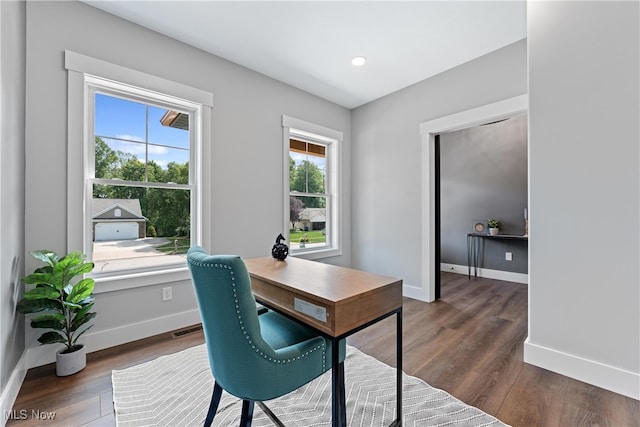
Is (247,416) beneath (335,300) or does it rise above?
beneath

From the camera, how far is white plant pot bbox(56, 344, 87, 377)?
6.02 ft

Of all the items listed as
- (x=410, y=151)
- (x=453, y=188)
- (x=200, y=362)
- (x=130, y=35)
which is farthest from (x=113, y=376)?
(x=453, y=188)

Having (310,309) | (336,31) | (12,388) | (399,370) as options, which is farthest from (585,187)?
(12,388)

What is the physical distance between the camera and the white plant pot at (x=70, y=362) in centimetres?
183

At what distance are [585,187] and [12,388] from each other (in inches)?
148

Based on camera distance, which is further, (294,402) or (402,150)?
(402,150)

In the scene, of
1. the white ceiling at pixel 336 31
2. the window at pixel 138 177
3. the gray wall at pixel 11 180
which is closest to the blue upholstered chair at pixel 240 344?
the gray wall at pixel 11 180

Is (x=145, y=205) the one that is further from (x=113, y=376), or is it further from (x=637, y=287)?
(x=637, y=287)

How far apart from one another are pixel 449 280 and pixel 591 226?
2.95 meters

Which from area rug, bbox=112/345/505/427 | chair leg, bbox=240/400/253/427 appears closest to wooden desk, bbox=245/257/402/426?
area rug, bbox=112/345/505/427

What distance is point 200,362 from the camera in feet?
6.59

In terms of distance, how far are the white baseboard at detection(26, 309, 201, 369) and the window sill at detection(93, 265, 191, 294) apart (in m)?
0.33

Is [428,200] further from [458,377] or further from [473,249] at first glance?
[473,249]

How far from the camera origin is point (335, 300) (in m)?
1.05
